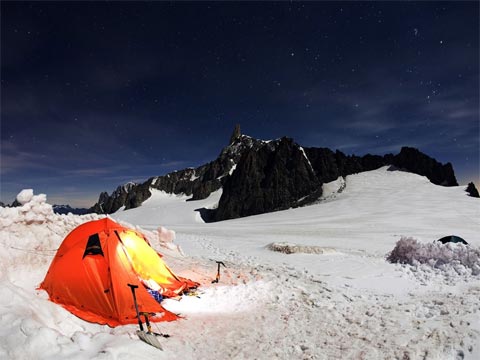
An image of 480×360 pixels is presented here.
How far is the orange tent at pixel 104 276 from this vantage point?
6.47m

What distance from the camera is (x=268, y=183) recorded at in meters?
87.1

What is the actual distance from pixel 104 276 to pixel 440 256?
11440mm

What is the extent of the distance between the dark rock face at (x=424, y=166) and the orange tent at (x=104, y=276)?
97.3 metres

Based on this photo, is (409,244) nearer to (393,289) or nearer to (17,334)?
(393,289)

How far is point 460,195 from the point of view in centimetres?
5669

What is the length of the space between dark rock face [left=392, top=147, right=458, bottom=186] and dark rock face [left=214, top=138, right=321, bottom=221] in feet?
95.1

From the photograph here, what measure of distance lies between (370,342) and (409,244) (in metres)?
8.27

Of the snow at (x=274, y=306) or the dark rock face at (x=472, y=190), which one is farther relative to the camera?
the dark rock face at (x=472, y=190)

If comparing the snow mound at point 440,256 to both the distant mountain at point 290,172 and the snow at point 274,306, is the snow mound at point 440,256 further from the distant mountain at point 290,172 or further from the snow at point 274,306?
the distant mountain at point 290,172

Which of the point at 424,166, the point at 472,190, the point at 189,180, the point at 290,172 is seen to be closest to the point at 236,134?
the point at 189,180

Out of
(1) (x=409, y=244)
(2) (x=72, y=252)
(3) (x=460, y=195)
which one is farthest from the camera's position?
(3) (x=460, y=195)

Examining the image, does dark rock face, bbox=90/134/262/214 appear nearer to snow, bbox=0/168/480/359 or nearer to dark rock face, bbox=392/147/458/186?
dark rock face, bbox=392/147/458/186

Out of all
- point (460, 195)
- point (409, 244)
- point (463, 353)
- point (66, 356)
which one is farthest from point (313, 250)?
point (460, 195)

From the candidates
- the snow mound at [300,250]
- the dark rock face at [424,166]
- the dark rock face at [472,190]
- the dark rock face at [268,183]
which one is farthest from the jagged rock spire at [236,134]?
the snow mound at [300,250]
